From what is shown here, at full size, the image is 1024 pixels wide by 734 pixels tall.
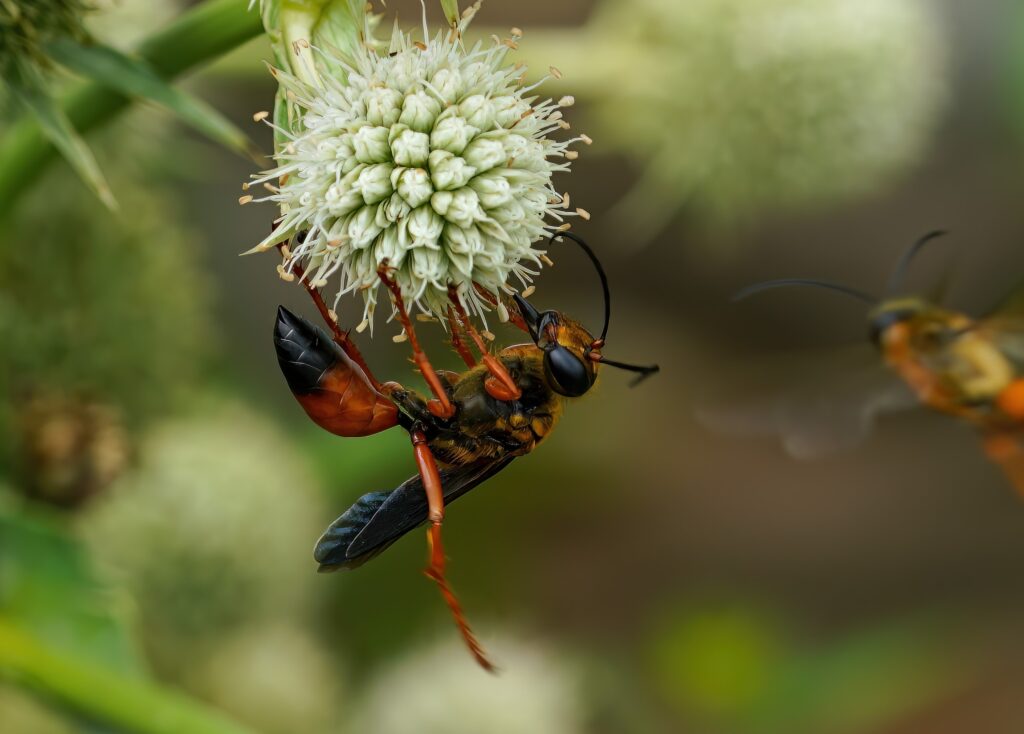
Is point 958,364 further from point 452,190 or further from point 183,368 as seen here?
point 183,368

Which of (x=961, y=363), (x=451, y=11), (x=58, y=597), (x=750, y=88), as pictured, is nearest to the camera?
(x=451, y=11)

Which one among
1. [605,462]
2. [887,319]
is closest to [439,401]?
[887,319]

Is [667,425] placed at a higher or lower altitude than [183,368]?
lower

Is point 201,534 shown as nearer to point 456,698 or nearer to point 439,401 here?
point 456,698

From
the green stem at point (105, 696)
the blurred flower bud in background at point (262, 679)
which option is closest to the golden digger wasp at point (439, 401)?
the green stem at point (105, 696)

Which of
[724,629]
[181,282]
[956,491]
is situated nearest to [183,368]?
[181,282]

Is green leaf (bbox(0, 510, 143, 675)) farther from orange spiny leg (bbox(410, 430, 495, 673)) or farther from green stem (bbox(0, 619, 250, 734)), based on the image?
orange spiny leg (bbox(410, 430, 495, 673))

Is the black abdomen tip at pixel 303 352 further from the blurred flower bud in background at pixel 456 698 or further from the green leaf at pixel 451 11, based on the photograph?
the blurred flower bud in background at pixel 456 698
